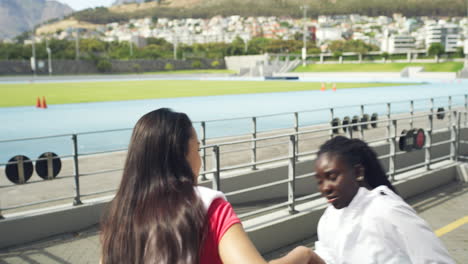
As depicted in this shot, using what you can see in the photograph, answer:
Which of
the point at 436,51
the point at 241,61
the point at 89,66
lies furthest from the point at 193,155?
the point at 241,61

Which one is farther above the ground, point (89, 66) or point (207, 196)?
point (89, 66)

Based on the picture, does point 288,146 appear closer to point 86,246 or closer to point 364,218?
point 86,246

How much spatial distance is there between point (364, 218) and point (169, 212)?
994 millimetres

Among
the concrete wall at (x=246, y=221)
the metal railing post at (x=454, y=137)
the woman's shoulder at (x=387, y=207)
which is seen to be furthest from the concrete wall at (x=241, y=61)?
the woman's shoulder at (x=387, y=207)

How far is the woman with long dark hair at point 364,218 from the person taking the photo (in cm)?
202

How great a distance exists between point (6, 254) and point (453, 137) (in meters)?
8.20

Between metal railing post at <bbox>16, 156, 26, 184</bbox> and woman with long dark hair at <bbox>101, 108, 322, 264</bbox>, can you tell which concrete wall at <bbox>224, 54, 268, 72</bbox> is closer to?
metal railing post at <bbox>16, 156, 26, 184</bbox>

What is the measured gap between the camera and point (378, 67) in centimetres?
7469

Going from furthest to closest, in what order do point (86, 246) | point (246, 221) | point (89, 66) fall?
1. point (89, 66)
2. point (86, 246)
3. point (246, 221)

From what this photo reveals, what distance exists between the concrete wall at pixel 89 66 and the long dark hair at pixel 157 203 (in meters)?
91.0

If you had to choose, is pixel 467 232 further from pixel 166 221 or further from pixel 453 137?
pixel 166 221

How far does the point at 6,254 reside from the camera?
19.1 ft

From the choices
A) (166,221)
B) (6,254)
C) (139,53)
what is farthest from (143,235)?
(139,53)

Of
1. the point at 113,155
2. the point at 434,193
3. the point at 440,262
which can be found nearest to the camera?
the point at 440,262
